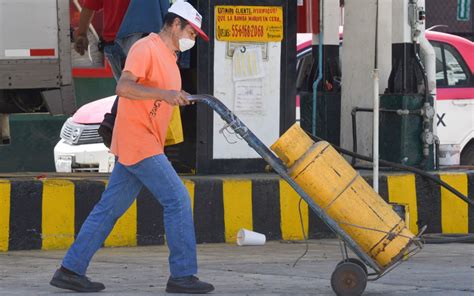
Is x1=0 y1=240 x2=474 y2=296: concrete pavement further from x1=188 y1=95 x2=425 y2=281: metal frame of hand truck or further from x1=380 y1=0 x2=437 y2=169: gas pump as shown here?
x1=380 y1=0 x2=437 y2=169: gas pump

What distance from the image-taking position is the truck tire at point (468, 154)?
53.4 ft

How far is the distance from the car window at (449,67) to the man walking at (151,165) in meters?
8.42

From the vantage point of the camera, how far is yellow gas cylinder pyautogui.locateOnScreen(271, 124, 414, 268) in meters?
8.09

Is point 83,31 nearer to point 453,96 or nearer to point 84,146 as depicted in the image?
point 84,146

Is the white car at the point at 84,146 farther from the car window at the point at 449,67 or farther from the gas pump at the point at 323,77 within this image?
the car window at the point at 449,67

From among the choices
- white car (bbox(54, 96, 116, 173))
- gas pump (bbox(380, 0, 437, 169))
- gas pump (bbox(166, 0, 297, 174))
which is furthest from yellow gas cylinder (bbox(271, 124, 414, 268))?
white car (bbox(54, 96, 116, 173))

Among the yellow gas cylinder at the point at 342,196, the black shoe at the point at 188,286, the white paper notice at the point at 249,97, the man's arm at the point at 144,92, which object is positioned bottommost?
the black shoe at the point at 188,286

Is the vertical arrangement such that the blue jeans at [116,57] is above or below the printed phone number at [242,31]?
below

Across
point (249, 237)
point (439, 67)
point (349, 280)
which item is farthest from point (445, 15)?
point (349, 280)

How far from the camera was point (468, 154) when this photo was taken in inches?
644

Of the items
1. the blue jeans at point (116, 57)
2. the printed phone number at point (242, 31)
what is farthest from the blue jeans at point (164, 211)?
the printed phone number at point (242, 31)

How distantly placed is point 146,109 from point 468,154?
878cm

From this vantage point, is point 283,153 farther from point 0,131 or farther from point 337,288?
point 0,131

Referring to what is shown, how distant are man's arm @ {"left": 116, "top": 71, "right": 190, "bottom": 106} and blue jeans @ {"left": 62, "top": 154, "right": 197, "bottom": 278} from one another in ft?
1.41
